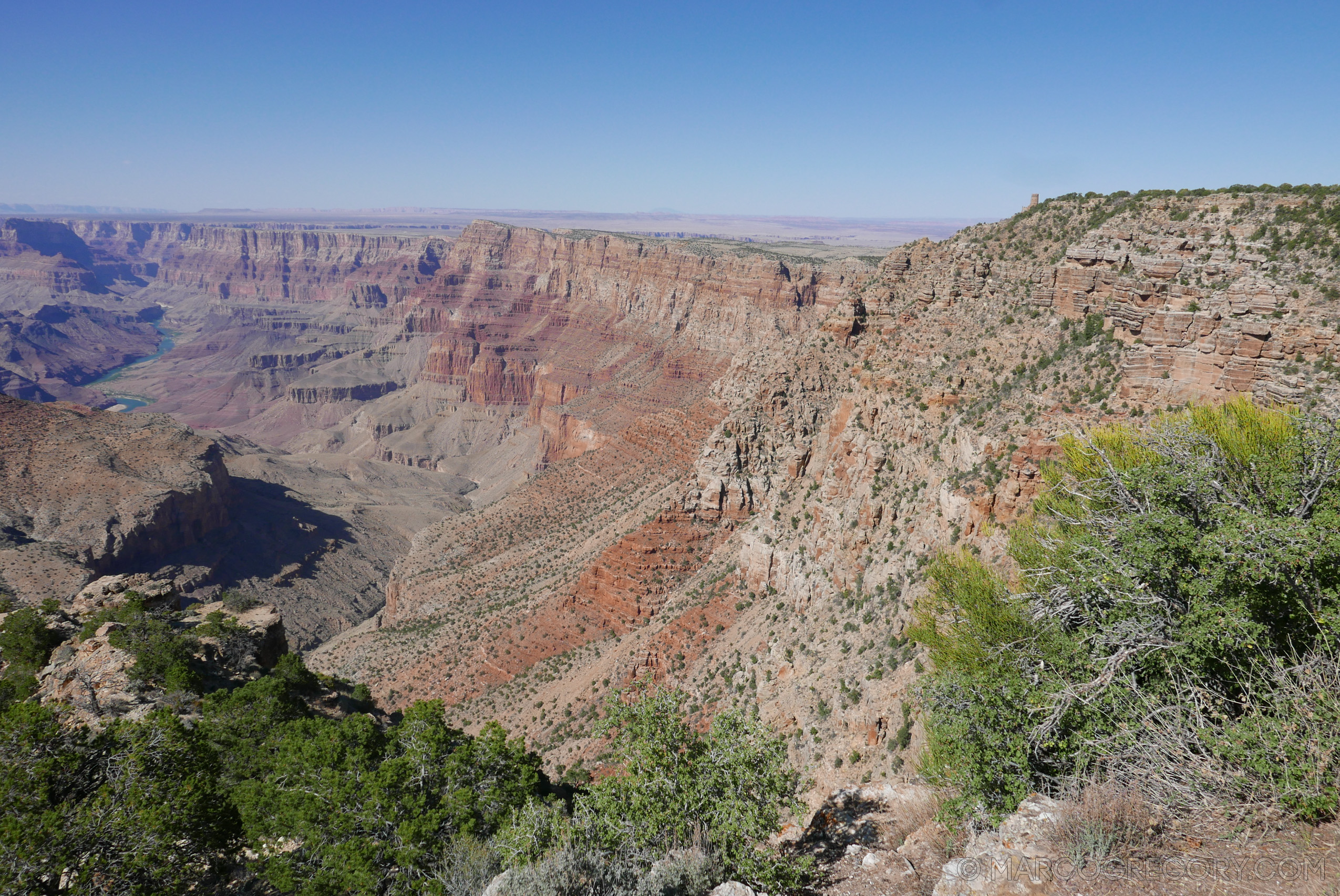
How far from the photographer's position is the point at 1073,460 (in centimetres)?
1867

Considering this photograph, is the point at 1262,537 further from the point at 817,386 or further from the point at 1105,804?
the point at 817,386

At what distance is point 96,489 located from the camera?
76.2 metres

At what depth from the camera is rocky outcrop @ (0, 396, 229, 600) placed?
68.4m

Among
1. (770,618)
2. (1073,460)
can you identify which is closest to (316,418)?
(770,618)

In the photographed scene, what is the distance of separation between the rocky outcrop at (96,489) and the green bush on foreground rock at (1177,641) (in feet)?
252

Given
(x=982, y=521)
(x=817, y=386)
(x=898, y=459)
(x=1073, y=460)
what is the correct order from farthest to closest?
(x=817, y=386) → (x=898, y=459) → (x=982, y=521) → (x=1073, y=460)

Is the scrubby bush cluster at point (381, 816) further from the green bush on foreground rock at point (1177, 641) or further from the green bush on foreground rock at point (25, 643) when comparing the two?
the green bush on foreground rock at point (25, 643)

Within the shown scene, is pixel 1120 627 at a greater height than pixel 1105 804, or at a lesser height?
greater

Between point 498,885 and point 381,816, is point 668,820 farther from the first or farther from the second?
point 381,816

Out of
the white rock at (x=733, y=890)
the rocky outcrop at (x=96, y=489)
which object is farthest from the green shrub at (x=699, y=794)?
the rocky outcrop at (x=96, y=489)

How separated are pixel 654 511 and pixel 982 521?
27.5 m

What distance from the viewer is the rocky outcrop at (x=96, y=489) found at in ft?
225

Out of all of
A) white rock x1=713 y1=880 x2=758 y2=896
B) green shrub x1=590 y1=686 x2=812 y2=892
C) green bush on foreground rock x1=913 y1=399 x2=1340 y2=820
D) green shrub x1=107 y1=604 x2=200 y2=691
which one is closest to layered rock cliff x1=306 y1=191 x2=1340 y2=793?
green bush on foreground rock x1=913 y1=399 x2=1340 y2=820

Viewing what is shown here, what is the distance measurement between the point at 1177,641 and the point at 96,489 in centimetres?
10133
